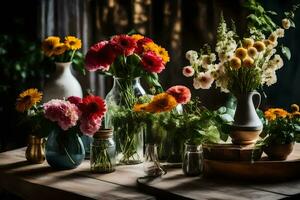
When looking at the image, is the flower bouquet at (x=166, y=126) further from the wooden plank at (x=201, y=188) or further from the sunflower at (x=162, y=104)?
the wooden plank at (x=201, y=188)

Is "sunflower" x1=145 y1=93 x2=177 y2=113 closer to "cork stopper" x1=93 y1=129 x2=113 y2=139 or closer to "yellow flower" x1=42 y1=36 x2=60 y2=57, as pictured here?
"cork stopper" x1=93 y1=129 x2=113 y2=139

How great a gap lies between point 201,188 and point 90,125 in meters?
0.44

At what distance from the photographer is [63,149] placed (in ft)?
6.86

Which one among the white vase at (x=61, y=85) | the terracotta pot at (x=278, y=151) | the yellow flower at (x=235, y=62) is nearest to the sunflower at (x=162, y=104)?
the yellow flower at (x=235, y=62)

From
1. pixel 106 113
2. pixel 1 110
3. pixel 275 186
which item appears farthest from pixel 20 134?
pixel 275 186

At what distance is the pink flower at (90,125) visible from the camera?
202 cm

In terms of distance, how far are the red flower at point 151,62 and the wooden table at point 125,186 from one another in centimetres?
35

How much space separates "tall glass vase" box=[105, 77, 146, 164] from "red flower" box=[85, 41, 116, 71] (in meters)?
0.11

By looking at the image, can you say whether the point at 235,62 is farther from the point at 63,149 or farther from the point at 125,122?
the point at 63,149

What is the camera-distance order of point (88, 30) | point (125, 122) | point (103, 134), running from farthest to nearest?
point (88, 30) < point (125, 122) < point (103, 134)

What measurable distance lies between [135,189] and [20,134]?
2.06 meters

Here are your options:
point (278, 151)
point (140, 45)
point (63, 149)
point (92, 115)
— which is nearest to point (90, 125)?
point (92, 115)

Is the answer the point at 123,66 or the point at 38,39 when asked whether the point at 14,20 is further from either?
the point at 123,66

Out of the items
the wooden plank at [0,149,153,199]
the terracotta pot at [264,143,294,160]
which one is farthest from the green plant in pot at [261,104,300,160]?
the wooden plank at [0,149,153,199]
